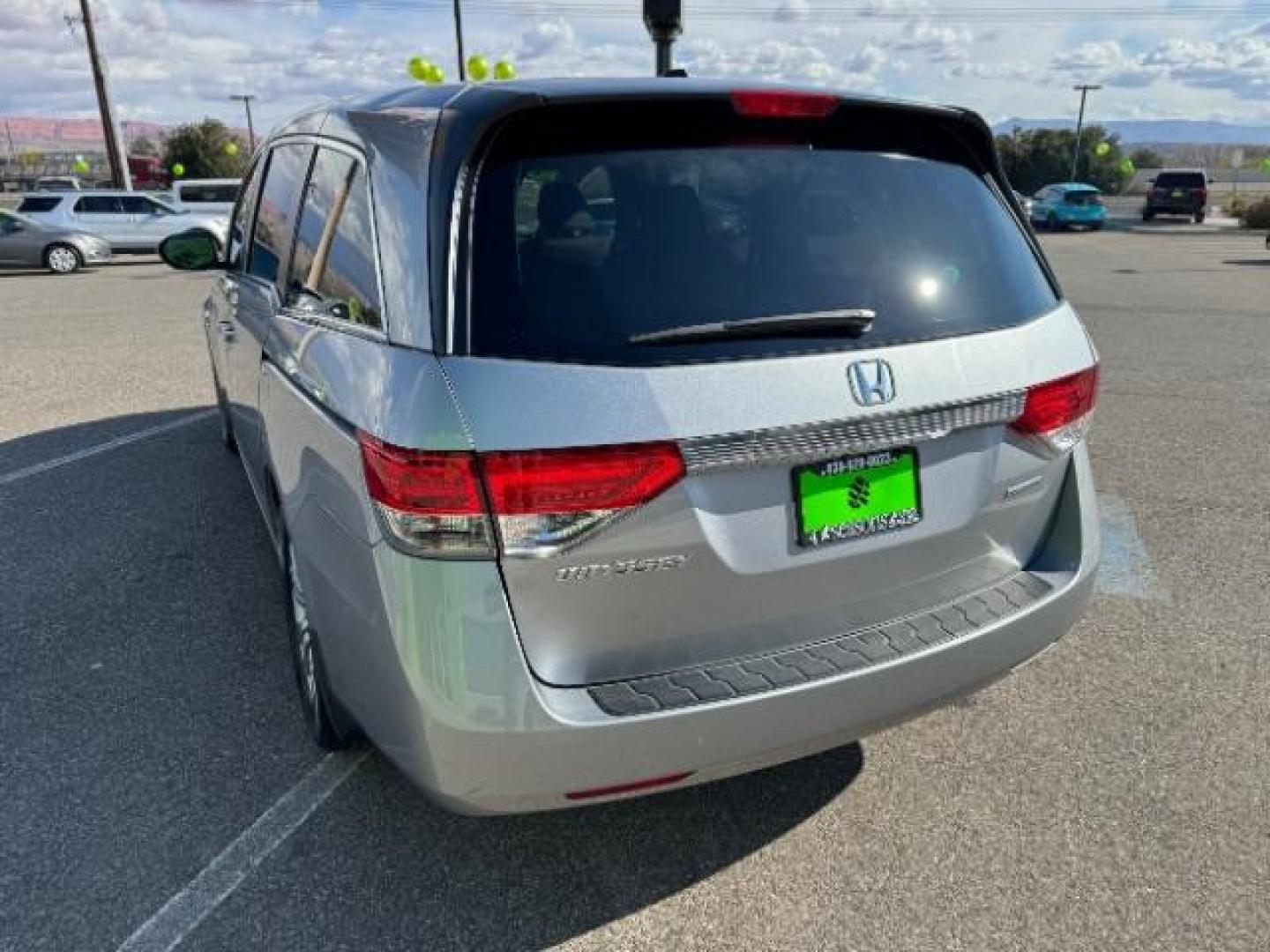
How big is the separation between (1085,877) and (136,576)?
Answer: 147 inches

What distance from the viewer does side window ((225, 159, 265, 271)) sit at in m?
4.05

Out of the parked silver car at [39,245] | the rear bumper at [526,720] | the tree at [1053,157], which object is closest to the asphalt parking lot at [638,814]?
the rear bumper at [526,720]

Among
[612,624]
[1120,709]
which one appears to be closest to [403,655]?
[612,624]

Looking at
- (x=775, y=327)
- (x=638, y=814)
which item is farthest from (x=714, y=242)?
(x=638, y=814)

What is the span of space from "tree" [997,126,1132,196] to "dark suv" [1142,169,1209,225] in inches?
740

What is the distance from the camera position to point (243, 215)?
14.6 ft

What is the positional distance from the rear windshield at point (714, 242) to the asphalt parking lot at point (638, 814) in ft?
4.29

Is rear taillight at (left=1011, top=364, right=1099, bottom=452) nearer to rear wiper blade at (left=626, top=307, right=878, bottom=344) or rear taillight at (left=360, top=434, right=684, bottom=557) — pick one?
rear wiper blade at (left=626, top=307, right=878, bottom=344)

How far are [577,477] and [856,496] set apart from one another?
2.12ft

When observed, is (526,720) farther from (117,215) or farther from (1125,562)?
(117,215)

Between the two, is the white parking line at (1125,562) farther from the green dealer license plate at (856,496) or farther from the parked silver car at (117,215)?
the parked silver car at (117,215)

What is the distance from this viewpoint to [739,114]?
2160 millimetres

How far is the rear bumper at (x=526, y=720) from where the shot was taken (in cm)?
184

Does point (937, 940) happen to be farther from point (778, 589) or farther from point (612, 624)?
point (612, 624)
